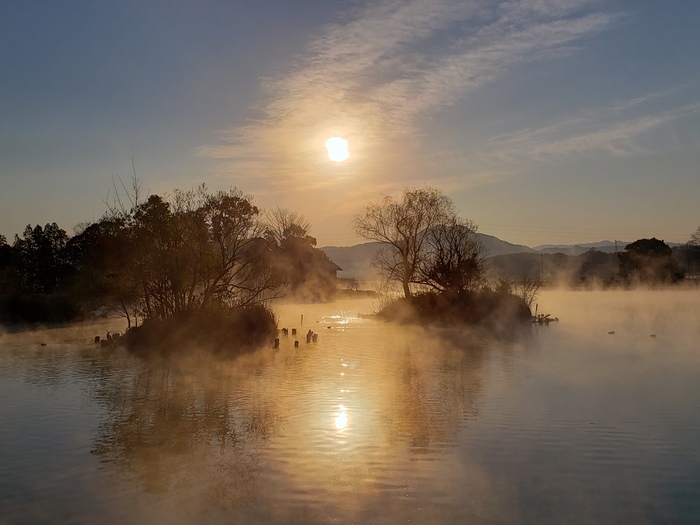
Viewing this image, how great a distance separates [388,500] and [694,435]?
7164 mm

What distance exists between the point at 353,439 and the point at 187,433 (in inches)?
135

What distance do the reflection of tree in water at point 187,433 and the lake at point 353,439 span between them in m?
0.05

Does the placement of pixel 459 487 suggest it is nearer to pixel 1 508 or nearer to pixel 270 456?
pixel 270 456

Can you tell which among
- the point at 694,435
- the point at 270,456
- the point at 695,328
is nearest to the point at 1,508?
the point at 270,456

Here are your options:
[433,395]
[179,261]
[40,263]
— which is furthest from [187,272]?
[40,263]

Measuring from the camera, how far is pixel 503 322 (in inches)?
1586

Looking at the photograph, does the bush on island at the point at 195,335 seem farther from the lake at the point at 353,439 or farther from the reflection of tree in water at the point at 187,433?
the reflection of tree in water at the point at 187,433

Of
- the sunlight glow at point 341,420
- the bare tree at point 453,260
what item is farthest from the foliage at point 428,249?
the sunlight glow at point 341,420

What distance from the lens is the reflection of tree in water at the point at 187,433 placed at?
9.84 m

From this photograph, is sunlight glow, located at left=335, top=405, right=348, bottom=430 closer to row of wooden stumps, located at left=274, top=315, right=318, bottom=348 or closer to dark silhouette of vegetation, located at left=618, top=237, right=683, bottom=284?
row of wooden stumps, located at left=274, top=315, right=318, bottom=348

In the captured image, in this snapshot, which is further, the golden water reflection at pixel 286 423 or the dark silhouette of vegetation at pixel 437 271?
the dark silhouette of vegetation at pixel 437 271

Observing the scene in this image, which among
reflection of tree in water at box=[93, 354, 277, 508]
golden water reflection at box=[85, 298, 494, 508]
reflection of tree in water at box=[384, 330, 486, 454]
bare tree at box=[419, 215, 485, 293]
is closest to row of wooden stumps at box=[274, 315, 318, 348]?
golden water reflection at box=[85, 298, 494, 508]

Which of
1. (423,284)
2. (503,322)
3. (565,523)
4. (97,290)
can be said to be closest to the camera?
(565,523)

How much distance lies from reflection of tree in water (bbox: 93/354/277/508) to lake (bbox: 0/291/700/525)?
2.1 inches
